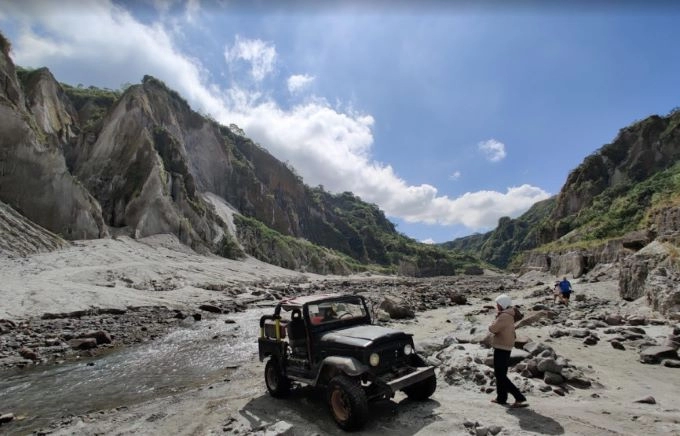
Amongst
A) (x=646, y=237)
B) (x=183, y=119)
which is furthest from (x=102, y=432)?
(x=183, y=119)

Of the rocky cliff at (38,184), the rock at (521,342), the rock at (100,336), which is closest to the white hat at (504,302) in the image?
the rock at (521,342)

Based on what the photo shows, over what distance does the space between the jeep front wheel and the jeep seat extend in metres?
1.28

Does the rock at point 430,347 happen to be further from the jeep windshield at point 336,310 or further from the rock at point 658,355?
the rock at point 658,355

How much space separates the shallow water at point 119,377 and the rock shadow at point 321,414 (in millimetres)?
3238

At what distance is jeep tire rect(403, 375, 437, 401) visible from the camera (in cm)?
679

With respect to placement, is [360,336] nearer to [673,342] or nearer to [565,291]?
[673,342]

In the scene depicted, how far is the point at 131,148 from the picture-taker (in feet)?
177

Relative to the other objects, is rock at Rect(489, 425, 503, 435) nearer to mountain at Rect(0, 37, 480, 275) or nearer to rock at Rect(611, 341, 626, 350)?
rock at Rect(611, 341, 626, 350)

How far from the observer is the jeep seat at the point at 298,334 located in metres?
7.38

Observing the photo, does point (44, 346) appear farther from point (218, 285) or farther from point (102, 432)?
point (218, 285)

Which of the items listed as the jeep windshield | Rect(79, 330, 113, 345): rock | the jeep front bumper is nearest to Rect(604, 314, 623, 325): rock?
the jeep front bumper

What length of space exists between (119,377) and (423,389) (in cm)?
851

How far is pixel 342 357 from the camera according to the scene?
21.1 ft

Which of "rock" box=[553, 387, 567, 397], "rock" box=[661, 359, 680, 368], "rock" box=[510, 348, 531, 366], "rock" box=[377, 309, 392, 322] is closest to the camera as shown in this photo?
"rock" box=[553, 387, 567, 397]
